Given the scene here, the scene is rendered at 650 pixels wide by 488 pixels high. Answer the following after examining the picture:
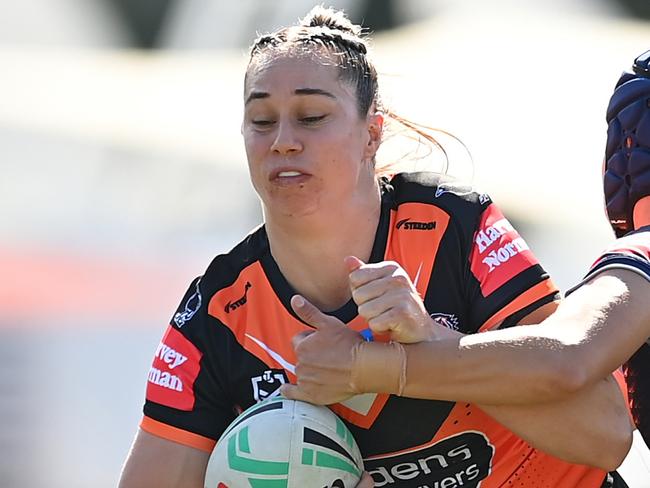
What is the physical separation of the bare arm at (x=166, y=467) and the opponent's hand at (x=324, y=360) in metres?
0.36

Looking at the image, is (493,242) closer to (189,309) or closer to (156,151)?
(189,309)

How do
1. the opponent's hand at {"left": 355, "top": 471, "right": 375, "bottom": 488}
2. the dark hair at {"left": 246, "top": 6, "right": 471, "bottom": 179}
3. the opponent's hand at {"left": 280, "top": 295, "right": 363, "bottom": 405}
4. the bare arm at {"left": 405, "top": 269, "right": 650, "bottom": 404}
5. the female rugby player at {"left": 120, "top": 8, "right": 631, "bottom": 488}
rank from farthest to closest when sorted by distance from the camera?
the dark hair at {"left": 246, "top": 6, "right": 471, "bottom": 179} < the female rugby player at {"left": 120, "top": 8, "right": 631, "bottom": 488} < the opponent's hand at {"left": 355, "top": 471, "right": 375, "bottom": 488} < the opponent's hand at {"left": 280, "top": 295, "right": 363, "bottom": 405} < the bare arm at {"left": 405, "top": 269, "right": 650, "bottom": 404}

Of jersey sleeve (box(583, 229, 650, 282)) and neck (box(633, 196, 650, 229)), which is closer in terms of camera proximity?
jersey sleeve (box(583, 229, 650, 282))

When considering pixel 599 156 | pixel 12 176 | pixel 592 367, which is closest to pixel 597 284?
pixel 592 367

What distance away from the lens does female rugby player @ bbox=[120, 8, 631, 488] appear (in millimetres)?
2727

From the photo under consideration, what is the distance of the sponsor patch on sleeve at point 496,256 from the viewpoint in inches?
107

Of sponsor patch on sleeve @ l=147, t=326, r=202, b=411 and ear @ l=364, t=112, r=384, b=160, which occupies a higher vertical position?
ear @ l=364, t=112, r=384, b=160

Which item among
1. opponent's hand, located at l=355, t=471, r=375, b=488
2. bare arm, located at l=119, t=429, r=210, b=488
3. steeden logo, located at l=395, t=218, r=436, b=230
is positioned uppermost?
steeden logo, located at l=395, t=218, r=436, b=230

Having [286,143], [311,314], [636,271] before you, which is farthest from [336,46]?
[636,271]

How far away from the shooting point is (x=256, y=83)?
279 centimetres

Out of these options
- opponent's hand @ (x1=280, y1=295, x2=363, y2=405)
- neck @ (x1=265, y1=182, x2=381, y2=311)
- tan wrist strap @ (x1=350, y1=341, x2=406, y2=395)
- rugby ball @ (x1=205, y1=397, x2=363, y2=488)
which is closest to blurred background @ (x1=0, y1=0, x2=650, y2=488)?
neck @ (x1=265, y1=182, x2=381, y2=311)

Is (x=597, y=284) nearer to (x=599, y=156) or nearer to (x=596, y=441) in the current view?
(x=596, y=441)

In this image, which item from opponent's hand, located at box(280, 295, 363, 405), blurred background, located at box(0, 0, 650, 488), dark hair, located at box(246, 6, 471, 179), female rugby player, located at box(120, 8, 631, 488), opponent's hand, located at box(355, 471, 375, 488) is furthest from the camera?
blurred background, located at box(0, 0, 650, 488)

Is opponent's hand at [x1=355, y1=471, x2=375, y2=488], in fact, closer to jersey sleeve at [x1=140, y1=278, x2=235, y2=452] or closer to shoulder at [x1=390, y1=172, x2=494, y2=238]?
jersey sleeve at [x1=140, y1=278, x2=235, y2=452]
